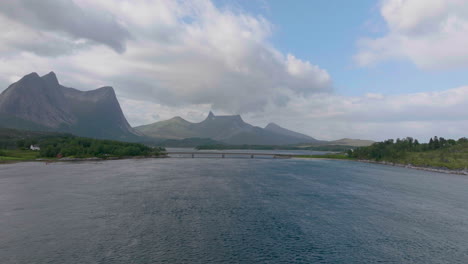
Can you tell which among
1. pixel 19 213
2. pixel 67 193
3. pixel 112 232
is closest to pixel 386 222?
pixel 112 232

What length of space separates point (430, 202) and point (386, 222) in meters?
30.2

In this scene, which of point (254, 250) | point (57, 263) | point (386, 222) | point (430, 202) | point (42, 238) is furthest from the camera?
point (430, 202)

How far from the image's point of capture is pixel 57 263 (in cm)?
3206

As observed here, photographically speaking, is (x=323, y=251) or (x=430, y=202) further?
(x=430, y=202)

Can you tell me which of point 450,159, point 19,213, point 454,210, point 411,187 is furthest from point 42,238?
point 450,159

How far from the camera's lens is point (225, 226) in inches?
1861

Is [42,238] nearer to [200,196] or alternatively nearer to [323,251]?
[200,196]

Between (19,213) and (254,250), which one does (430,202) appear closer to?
(254,250)

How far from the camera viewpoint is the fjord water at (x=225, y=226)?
3584cm

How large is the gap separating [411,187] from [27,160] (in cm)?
21745

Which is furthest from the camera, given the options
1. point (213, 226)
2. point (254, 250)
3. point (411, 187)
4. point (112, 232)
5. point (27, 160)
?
point (27, 160)

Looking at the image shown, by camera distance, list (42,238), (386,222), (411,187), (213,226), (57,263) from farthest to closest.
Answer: (411,187), (386,222), (213,226), (42,238), (57,263)

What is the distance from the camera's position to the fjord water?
3584cm

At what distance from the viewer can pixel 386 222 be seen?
52750mm
